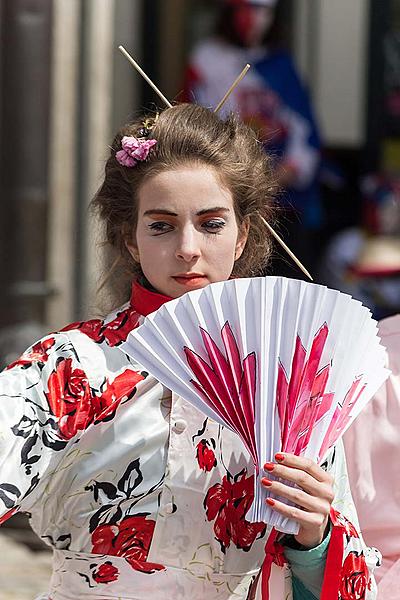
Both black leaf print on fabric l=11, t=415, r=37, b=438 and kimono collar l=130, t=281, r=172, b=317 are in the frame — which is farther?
kimono collar l=130, t=281, r=172, b=317

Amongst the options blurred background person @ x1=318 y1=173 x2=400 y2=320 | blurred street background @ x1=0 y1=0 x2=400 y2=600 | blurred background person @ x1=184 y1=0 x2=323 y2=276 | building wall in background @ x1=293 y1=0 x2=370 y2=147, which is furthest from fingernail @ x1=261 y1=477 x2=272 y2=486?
building wall in background @ x1=293 y1=0 x2=370 y2=147

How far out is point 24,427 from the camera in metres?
2.35

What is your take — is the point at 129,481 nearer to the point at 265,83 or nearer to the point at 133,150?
the point at 133,150

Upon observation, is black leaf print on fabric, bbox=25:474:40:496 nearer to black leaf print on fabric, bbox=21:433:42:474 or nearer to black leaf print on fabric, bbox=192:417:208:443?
black leaf print on fabric, bbox=21:433:42:474

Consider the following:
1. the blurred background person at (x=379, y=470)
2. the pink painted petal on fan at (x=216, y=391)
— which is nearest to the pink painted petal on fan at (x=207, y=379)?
the pink painted petal on fan at (x=216, y=391)

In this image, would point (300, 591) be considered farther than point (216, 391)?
Yes

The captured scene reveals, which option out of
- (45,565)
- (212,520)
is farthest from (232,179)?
(45,565)

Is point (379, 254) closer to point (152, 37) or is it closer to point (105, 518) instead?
point (152, 37)

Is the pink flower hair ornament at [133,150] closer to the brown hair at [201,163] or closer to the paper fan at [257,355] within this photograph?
the brown hair at [201,163]

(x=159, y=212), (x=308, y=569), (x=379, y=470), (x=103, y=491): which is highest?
(x=159, y=212)

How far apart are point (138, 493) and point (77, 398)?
0.19 m

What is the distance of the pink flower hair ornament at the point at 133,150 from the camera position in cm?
253

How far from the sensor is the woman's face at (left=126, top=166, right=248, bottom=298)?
2453 millimetres

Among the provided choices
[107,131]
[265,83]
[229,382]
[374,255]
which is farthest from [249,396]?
[374,255]
